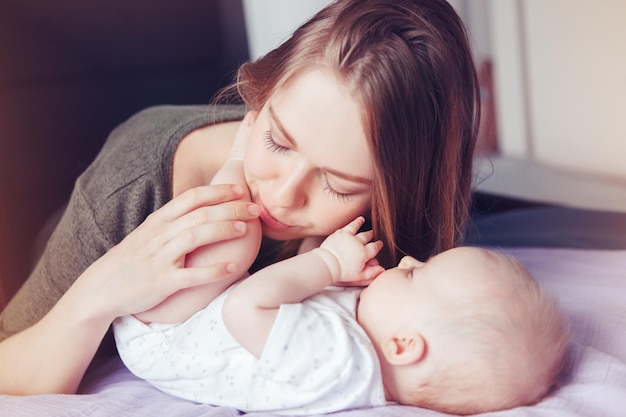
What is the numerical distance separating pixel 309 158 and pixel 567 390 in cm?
40

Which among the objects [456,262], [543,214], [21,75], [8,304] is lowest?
[543,214]

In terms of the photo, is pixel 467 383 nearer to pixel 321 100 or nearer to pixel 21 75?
pixel 321 100

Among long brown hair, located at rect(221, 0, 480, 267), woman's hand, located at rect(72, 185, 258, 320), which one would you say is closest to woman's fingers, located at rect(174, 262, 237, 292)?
woman's hand, located at rect(72, 185, 258, 320)

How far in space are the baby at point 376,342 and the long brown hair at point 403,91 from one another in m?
0.13

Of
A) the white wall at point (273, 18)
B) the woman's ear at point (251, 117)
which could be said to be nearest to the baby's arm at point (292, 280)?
the woman's ear at point (251, 117)

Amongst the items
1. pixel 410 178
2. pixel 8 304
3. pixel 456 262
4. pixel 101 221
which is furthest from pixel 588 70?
pixel 8 304

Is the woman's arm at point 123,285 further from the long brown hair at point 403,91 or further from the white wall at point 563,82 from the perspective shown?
the white wall at point 563,82

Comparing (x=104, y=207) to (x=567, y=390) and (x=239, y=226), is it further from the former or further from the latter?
(x=567, y=390)

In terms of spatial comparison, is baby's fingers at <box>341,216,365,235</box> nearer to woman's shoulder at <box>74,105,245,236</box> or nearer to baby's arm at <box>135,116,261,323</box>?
baby's arm at <box>135,116,261,323</box>

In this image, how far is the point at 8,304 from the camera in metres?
1.09

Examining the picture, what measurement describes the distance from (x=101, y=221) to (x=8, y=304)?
300 millimetres

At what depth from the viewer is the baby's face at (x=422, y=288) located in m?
0.74

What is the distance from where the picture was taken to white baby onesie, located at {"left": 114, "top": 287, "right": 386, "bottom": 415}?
714mm

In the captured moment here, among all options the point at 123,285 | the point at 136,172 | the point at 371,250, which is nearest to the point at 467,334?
the point at 371,250
